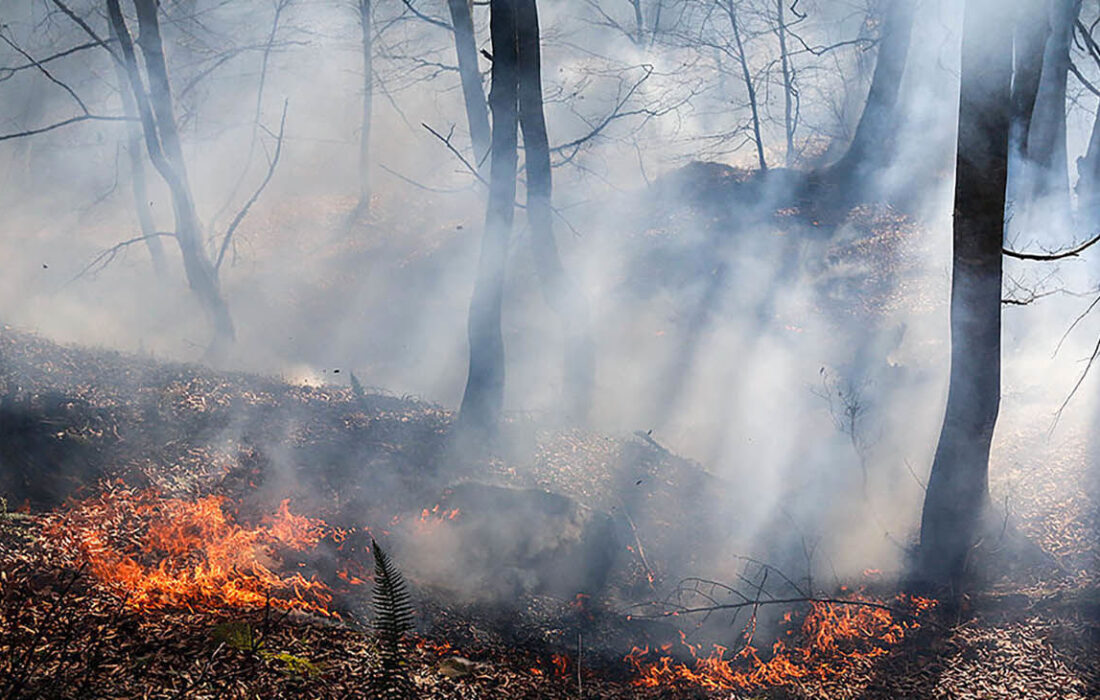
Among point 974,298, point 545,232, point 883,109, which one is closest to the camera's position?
point 974,298

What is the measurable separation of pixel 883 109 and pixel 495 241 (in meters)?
11.4

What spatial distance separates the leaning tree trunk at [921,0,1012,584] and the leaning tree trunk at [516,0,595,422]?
425cm

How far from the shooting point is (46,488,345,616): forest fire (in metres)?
3.98

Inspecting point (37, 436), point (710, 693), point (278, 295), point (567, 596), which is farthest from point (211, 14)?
point (710, 693)

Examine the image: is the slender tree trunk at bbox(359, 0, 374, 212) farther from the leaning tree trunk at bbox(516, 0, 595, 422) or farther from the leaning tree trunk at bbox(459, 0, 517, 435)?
the leaning tree trunk at bbox(459, 0, 517, 435)

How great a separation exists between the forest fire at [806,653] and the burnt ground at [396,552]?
0.11 metres

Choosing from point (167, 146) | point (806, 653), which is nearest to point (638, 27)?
point (167, 146)

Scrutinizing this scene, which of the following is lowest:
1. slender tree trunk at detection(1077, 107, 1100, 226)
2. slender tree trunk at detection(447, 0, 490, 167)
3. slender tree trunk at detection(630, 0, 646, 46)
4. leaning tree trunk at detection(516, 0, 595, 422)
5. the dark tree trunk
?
leaning tree trunk at detection(516, 0, 595, 422)

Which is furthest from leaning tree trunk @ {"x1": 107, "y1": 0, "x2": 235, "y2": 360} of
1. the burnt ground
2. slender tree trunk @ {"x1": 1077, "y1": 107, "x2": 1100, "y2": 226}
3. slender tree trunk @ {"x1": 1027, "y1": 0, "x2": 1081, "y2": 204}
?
slender tree trunk @ {"x1": 1077, "y1": 107, "x2": 1100, "y2": 226}

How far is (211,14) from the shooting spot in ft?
60.8

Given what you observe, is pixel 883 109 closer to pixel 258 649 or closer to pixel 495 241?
pixel 495 241

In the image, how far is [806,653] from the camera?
4.94 m

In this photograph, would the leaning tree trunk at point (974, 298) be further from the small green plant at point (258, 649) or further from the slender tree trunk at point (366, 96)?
the slender tree trunk at point (366, 96)

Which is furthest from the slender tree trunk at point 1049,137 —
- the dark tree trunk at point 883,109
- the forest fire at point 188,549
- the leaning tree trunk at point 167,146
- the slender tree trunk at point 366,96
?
the slender tree trunk at point 366,96
